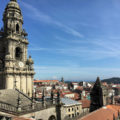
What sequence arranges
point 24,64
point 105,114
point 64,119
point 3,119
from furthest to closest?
point 24,64 → point 105,114 → point 64,119 → point 3,119

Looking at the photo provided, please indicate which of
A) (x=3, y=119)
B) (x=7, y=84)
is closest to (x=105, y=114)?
(x=3, y=119)

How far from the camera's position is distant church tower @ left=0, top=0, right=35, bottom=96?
3153 cm

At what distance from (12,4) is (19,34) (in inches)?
330

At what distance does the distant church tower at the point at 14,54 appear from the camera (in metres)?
31.5

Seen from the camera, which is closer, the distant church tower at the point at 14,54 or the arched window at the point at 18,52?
the distant church tower at the point at 14,54

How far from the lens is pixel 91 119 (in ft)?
74.9

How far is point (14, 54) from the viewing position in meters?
33.3

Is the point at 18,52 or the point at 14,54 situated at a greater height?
the point at 18,52

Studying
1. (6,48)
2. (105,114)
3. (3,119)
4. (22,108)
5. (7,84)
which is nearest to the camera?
(3,119)

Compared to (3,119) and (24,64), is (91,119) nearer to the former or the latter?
(3,119)

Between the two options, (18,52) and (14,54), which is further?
(18,52)

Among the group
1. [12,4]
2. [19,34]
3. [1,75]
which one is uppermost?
[12,4]

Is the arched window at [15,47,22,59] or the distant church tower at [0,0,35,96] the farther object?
the arched window at [15,47,22,59]

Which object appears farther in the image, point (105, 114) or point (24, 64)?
point (24, 64)
